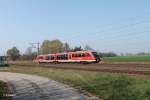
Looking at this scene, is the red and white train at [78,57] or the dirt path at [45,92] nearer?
the dirt path at [45,92]

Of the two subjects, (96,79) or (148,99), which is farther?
(96,79)

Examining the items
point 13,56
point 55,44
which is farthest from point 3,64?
point 55,44

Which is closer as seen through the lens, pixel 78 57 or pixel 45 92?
pixel 45 92

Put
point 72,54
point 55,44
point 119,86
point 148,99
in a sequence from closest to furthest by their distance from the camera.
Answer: point 148,99
point 119,86
point 72,54
point 55,44

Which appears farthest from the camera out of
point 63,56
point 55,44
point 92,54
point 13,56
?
point 55,44

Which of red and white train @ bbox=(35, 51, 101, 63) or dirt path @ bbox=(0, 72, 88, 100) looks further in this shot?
red and white train @ bbox=(35, 51, 101, 63)

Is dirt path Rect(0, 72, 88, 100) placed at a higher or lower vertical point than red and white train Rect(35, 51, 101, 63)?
lower

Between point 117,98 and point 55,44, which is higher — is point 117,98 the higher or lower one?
the lower one

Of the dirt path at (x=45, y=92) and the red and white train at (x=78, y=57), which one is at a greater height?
the red and white train at (x=78, y=57)

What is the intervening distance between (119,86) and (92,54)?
40.4 meters

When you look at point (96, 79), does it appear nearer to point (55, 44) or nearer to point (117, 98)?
point (117, 98)

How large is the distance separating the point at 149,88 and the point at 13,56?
457 ft

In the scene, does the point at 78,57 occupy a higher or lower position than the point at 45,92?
higher

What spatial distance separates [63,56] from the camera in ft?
234
